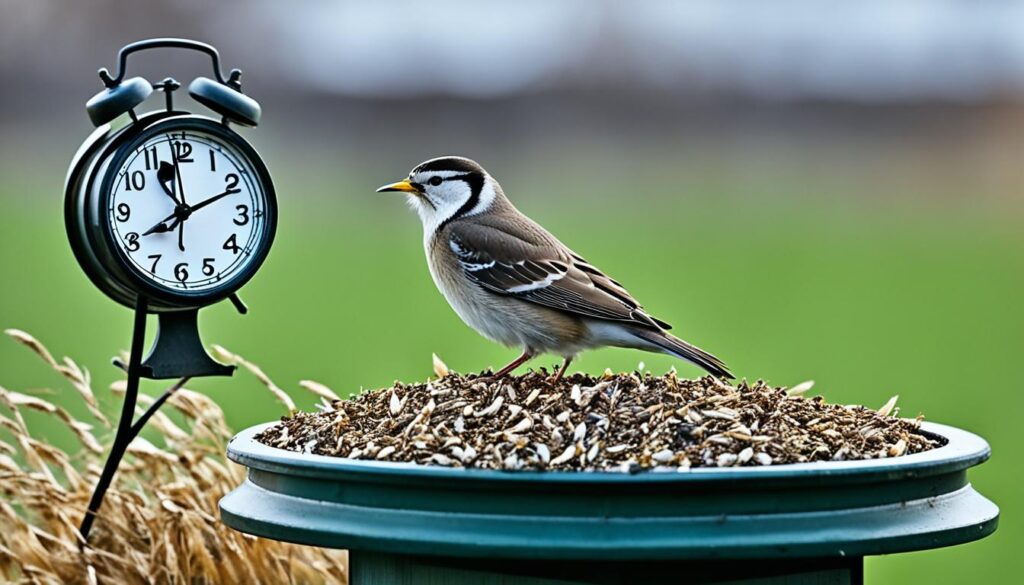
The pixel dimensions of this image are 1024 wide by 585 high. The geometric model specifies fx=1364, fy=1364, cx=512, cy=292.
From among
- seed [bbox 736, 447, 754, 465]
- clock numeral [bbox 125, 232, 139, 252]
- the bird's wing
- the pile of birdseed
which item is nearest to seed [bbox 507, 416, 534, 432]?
the pile of birdseed

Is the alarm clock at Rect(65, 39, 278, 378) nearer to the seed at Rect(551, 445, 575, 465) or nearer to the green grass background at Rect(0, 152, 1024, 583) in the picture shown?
the seed at Rect(551, 445, 575, 465)

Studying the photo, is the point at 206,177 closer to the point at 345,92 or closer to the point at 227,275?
the point at 227,275

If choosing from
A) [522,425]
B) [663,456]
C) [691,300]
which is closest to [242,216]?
[522,425]

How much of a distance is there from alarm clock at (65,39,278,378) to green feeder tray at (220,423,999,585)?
1.14m

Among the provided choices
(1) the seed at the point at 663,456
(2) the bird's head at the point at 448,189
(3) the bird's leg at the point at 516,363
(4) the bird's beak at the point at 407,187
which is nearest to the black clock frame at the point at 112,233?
(4) the bird's beak at the point at 407,187

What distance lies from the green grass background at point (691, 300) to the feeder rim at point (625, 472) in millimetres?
3901

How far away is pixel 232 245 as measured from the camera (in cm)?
390

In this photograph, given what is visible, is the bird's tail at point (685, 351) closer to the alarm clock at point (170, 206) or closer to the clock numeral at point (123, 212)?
the alarm clock at point (170, 206)

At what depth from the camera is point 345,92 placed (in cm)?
1842

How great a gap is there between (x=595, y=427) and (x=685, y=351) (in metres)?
0.90

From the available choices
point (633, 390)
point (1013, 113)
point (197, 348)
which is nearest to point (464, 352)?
point (197, 348)

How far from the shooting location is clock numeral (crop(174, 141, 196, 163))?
3.80 metres

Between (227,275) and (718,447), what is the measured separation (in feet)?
5.36

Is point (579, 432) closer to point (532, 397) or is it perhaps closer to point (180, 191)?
point (532, 397)
